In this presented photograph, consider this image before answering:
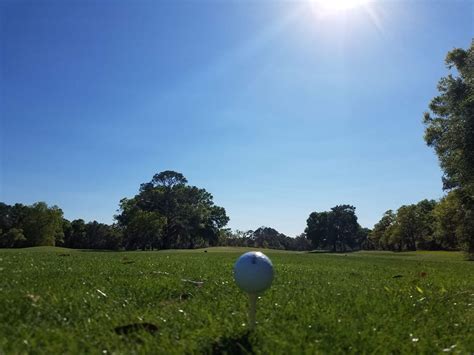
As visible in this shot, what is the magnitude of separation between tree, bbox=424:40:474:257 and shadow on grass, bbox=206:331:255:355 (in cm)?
2128

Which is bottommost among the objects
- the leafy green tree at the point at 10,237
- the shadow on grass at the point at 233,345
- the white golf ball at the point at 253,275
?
the shadow on grass at the point at 233,345

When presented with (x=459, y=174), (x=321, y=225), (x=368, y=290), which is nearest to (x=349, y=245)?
(x=321, y=225)

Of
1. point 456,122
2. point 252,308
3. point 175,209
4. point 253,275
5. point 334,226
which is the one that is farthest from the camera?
point 334,226

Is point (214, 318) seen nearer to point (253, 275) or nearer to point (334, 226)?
point (253, 275)

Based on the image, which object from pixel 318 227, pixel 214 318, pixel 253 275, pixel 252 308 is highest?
pixel 318 227

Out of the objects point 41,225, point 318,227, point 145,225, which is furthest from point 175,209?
point 318,227

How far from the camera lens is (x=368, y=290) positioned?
353 inches

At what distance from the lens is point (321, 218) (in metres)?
123

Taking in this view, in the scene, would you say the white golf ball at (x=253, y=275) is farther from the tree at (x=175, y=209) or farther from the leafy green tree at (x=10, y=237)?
the leafy green tree at (x=10, y=237)

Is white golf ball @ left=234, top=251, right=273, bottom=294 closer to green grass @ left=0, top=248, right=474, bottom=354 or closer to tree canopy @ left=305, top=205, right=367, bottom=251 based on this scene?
green grass @ left=0, top=248, right=474, bottom=354

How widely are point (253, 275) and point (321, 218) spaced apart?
Result: 120977mm

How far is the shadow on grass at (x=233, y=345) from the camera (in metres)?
4.31

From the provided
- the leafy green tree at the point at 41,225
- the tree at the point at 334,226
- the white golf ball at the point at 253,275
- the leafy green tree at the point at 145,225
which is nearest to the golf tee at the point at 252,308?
the white golf ball at the point at 253,275

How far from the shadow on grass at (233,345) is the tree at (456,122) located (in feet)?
69.8
